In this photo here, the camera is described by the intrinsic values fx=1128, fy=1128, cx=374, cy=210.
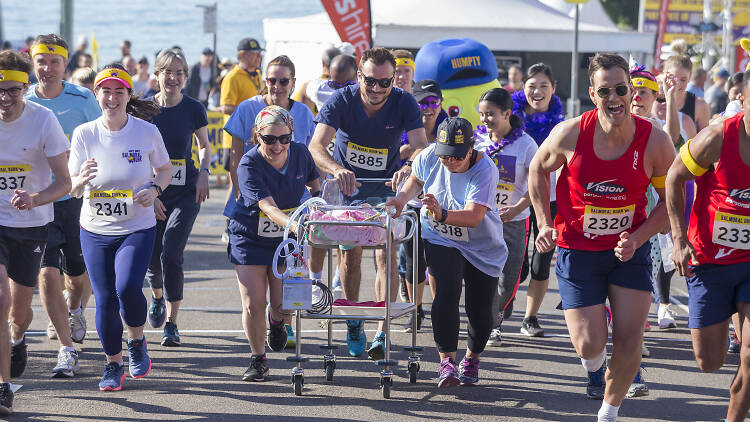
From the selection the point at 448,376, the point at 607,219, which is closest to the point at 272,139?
the point at 448,376

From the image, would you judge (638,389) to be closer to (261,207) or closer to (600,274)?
(600,274)

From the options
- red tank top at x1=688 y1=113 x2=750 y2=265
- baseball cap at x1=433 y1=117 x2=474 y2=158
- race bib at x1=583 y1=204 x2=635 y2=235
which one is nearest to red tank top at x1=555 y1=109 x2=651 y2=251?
race bib at x1=583 y1=204 x2=635 y2=235

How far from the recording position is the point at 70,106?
7750mm

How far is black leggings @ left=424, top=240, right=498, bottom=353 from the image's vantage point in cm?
701

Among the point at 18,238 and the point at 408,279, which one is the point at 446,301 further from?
the point at 18,238

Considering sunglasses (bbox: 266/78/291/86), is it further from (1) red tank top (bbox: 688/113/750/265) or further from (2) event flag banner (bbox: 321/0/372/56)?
(2) event flag banner (bbox: 321/0/372/56)

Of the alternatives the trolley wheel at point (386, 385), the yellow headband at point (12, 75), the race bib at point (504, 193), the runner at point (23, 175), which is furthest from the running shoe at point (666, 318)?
the yellow headband at point (12, 75)

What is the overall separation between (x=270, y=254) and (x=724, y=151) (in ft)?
9.64

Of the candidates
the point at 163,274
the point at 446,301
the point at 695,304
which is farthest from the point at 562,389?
the point at 163,274

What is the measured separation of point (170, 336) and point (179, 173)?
4.01 feet

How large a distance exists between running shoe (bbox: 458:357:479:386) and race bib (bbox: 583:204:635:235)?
1.66 meters

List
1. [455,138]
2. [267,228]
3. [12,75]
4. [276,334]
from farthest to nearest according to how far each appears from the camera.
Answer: [276,334], [267,228], [455,138], [12,75]

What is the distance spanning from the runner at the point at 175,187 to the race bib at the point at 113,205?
1485 mm

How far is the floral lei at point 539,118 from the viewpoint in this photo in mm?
8883
